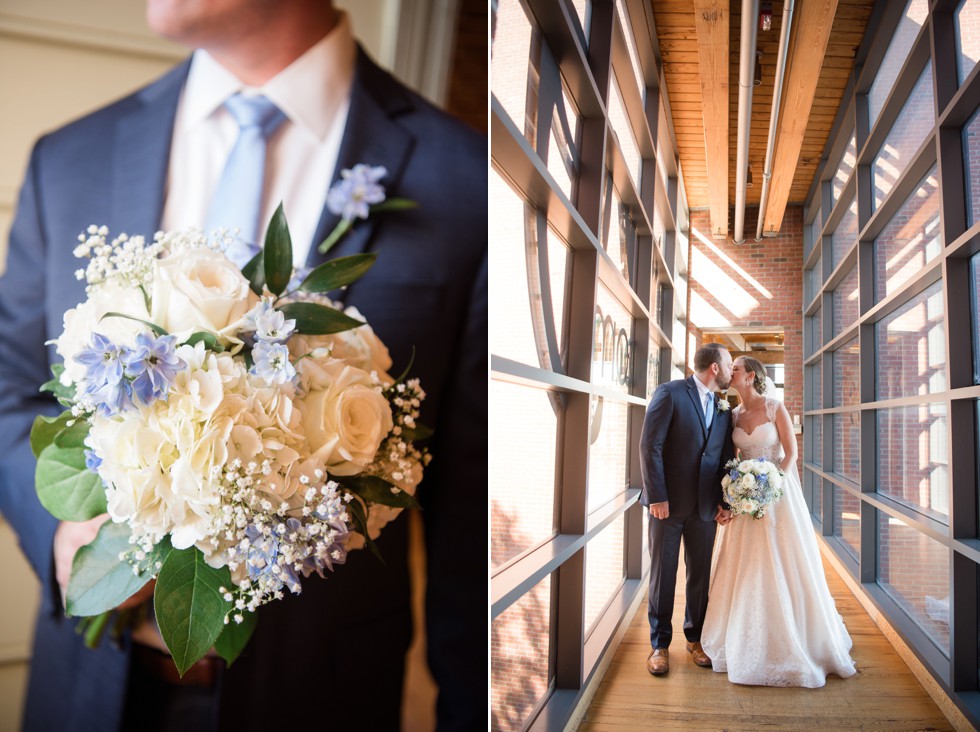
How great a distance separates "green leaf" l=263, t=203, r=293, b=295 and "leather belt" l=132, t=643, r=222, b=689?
61 cm

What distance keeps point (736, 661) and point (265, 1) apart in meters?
1.89

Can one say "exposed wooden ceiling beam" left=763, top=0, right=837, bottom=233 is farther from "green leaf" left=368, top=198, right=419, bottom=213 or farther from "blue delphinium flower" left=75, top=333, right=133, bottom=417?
"blue delphinium flower" left=75, top=333, right=133, bottom=417

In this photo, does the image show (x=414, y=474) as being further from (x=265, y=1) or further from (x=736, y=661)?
(x=736, y=661)

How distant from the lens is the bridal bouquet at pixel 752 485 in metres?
1.84

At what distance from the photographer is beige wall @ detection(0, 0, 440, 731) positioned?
1064 millimetres

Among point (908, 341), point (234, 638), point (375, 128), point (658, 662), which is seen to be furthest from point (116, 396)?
point (908, 341)

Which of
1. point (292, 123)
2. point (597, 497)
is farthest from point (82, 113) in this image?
point (597, 497)

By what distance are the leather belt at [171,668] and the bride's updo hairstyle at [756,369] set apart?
1.39 m

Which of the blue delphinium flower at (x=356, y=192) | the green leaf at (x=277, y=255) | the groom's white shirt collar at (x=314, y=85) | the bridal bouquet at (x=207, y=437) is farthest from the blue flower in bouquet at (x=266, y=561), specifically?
the groom's white shirt collar at (x=314, y=85)

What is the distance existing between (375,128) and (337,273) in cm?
35

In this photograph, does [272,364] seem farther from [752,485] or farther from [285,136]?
[752,485]

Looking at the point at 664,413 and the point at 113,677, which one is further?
the point at 664,413

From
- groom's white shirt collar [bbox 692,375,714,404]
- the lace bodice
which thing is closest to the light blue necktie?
groom's white shirt collar [bbox 692,375,714,404]

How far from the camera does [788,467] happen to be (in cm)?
179
